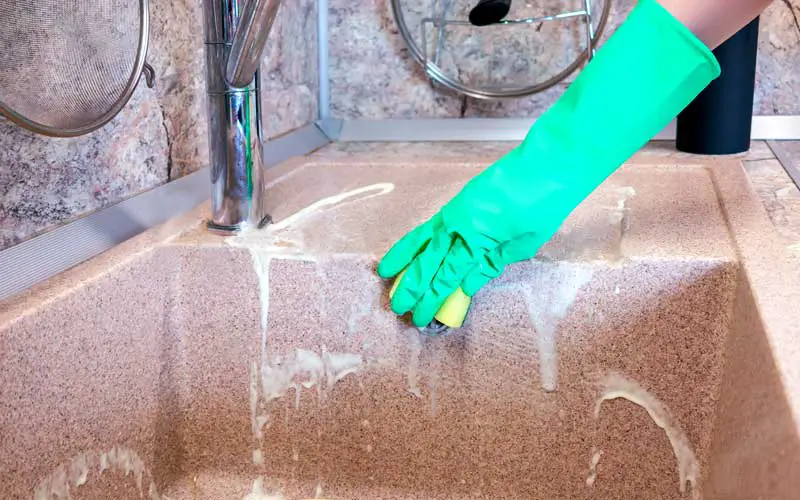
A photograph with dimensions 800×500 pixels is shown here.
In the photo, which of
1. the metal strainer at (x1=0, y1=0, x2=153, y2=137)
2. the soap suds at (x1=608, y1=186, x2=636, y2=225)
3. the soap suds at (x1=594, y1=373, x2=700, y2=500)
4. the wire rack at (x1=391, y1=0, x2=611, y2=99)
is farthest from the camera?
the wire rack at (x1=391, y1=0, x2=611, y2=99)

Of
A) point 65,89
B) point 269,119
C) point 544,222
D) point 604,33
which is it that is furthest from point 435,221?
point 604,33

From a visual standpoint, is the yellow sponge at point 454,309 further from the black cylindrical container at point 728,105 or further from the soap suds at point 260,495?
the black cylindrical container at point 728,105

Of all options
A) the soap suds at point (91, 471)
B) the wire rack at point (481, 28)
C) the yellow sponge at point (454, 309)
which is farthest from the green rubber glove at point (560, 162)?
the wire rack at point (481, 28)

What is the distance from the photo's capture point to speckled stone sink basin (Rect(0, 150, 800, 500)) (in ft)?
2.10

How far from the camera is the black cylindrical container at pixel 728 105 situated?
117 centimetres

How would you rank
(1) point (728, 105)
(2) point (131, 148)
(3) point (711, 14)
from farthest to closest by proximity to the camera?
(1) point (728, 105)
(2) point (131, 148)
(3) point (711, 14)

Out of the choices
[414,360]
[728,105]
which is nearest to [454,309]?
[414,360]

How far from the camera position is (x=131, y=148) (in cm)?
82

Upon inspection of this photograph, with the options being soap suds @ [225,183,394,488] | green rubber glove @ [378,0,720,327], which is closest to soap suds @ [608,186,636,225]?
green rubber glove @ [378,0,720,327]

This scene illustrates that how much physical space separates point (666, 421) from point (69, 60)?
0.59 meters

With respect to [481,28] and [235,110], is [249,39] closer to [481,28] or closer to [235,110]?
[235,110]

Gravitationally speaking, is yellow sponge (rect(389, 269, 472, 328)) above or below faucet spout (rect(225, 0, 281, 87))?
below

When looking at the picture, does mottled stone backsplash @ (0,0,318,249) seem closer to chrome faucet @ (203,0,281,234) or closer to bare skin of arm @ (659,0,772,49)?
chrome faucet @ (203,0,281,234)

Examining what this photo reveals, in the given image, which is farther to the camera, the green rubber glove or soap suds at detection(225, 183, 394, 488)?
soap suds at detection(225, 183, 394, 488)
